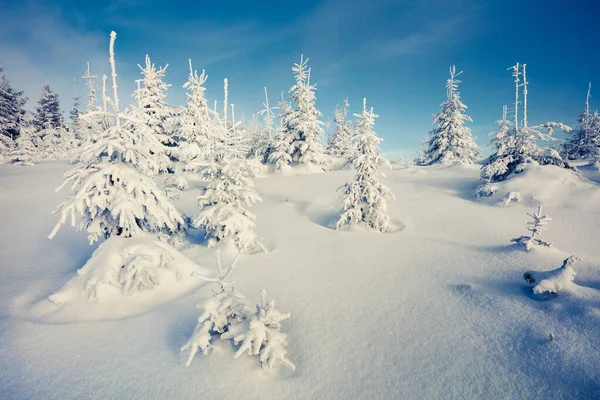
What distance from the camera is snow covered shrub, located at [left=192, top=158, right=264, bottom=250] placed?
11.0 metres

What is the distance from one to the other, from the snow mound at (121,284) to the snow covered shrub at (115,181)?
0.85 meters

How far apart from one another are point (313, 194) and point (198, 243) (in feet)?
32.4

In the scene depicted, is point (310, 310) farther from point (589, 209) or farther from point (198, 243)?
point (589, 209)

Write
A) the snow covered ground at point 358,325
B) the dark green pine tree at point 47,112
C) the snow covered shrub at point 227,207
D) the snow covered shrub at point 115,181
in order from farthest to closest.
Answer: the dark green pine tree at point 47,112
the snow covered shrub at point 227,207
the snow covered shrub at point 115,181
the snow covered ground at point 358,325

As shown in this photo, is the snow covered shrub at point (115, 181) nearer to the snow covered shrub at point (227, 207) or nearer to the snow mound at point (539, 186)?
the snow covered shrub at point (227, 207)

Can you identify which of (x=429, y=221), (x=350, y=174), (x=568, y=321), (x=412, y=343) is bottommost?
(x=412, y=343)

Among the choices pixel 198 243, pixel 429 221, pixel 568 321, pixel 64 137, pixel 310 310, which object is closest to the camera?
pixel 568 321

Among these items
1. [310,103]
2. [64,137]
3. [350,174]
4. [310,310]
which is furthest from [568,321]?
[64,137]

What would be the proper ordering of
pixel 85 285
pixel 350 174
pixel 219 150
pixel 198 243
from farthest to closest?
pixel 350 174
pixel 198 243
pixel 219 150
pixel 85 285

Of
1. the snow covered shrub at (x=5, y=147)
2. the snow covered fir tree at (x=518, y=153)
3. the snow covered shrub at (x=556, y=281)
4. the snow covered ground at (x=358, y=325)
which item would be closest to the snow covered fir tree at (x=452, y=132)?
the snow covered fir tree at (x=518, y=153)

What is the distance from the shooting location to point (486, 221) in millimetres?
12844

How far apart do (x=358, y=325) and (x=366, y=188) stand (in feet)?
25.4

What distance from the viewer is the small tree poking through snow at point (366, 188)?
513 inches

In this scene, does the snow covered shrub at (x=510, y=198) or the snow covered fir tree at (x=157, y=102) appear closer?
the snow covered shrub at (x=510, y=198)
